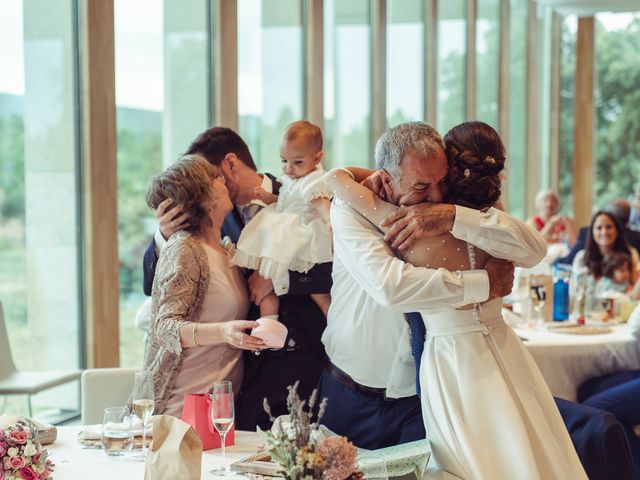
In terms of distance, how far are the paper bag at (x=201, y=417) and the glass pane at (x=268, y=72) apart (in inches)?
175

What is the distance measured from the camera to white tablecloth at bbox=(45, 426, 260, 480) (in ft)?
7.52

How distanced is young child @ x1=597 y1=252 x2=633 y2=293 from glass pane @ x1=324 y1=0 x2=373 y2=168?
2.74m

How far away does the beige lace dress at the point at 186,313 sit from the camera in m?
2.80

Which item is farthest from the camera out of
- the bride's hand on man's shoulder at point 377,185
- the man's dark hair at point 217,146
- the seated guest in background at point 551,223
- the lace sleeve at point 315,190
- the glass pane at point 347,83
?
the seated guest in background at point 551,223

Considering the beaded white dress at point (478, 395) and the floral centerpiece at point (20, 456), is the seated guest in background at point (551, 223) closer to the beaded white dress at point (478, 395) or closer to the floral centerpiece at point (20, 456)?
the beaded white dress at point (478, 395)

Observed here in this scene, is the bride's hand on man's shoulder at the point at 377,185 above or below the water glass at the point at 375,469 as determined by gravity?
above

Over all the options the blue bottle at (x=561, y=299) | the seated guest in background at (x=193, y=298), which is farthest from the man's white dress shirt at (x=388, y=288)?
the blue bottle at (x=561, y=299)

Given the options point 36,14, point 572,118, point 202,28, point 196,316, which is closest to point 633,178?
point 572,118

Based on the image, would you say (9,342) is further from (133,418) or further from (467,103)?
(467,103)

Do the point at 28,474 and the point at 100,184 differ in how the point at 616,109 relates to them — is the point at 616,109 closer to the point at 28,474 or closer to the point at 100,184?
the point at 100,184

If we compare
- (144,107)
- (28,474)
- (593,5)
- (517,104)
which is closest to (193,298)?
(28,474)

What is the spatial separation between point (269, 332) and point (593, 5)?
9.93 metres

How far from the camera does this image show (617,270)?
6.46 m

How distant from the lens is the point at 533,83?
1305 centimetres
